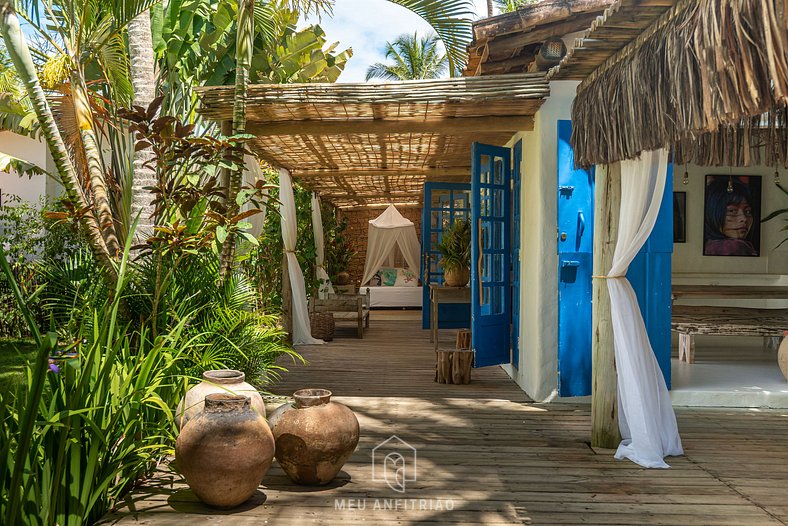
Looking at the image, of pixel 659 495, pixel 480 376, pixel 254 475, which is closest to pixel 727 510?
pixel 659 495

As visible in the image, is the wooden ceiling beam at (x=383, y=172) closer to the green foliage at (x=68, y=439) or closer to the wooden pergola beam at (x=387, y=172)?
the wooden pergola beam at (x=387, y=172)

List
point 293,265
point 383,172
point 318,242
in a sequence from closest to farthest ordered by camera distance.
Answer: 1. point 293,265
2. point 383,172
3. point 318,242

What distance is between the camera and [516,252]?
612 cm

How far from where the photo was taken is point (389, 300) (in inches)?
525

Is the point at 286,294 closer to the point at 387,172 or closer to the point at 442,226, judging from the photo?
the point at 387,172

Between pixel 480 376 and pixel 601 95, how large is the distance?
3.25m

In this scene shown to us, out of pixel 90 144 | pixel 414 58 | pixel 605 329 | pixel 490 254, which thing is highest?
pixel 414 58

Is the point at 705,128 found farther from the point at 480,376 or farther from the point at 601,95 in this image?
the point at 480,376

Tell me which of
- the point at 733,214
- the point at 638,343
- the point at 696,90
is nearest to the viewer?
the point at 696,90

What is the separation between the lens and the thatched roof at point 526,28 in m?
5.23

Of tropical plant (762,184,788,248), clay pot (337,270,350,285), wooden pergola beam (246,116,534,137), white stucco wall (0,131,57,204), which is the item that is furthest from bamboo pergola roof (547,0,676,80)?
white stucco wall (0,131,57,204)

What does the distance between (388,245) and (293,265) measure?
20.2 feet

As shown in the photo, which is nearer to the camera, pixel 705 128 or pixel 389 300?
pixel 705 128

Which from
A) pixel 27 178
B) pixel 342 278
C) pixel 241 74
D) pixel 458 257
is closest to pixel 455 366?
pixel 458 257
